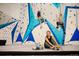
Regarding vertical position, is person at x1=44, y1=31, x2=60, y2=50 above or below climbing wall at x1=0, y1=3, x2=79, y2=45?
below

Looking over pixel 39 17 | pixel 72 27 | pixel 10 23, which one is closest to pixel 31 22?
pixel 39 17

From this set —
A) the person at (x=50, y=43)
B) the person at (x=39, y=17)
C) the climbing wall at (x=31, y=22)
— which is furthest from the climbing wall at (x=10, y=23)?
the person at (x=50, y=43)

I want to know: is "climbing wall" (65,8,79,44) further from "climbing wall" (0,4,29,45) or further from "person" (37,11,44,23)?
"climbing wall" (0,4,29,45)

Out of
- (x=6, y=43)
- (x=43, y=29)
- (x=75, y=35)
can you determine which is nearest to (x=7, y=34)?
(x=6, y=43)

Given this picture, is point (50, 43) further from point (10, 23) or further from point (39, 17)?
point (10, 23)

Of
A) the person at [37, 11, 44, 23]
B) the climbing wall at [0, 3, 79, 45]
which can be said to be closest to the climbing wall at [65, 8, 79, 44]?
the climbing wall at [0, 3, 79, 45]

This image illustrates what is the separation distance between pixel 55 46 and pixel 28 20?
1.55ft

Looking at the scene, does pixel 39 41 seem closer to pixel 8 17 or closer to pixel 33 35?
pixel 33 35

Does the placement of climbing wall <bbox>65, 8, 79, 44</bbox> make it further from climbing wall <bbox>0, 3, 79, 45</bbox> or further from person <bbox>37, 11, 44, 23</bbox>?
person <bbox>37, 11, 44, 23</bbox>

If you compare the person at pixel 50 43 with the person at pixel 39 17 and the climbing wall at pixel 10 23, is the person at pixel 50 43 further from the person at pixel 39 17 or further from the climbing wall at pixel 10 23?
the climbing wall at pixel 10 23

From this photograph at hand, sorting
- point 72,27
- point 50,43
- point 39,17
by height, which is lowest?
point 50,43

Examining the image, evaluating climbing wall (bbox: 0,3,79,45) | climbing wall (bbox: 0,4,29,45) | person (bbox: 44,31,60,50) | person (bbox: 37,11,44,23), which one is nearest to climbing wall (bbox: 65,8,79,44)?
climbing wall (bbox: 0,3,79,45)

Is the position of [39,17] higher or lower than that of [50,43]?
higher

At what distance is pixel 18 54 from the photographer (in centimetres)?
262
